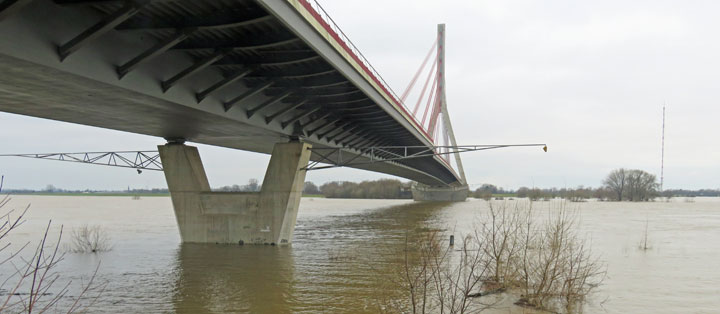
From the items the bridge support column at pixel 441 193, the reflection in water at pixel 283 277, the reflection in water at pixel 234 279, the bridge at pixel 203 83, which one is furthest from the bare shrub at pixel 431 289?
the bridge support column at pixel 441 193

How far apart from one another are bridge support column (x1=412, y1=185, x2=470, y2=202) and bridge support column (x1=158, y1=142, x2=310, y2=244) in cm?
8075

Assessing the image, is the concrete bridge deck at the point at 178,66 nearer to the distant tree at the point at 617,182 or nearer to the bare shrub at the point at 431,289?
the bare shrub at the point at 431,289

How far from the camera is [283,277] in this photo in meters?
14.0

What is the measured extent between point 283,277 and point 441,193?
88.4 metres

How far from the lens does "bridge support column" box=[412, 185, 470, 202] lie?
9950cm

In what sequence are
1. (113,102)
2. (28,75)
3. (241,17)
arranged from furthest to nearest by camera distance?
(113,102) < (28,75) < (241,17)

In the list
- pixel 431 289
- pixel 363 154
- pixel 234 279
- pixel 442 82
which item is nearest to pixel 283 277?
pixel 234 279

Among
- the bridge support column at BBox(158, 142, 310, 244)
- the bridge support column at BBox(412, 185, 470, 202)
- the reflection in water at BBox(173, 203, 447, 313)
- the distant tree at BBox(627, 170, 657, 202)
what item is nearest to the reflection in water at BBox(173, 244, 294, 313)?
the reflection in water at BBox(173, 203, 447, 313)

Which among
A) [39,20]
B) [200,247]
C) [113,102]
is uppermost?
[39,20]

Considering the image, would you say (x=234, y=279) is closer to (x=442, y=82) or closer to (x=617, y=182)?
(x=442, y=82)

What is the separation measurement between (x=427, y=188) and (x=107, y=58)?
93.5 m

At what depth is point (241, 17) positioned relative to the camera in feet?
32.8

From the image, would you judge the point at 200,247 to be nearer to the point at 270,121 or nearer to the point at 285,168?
the point at 285,168

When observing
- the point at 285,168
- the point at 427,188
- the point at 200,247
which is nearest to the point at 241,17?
the point at 285,168
